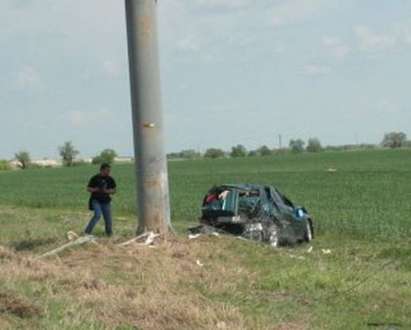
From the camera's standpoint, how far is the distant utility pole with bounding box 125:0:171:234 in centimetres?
1436

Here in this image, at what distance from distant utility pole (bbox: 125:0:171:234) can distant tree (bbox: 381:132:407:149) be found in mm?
138216

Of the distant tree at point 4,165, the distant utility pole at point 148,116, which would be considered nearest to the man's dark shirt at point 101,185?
the distant utility pole at point 148,116

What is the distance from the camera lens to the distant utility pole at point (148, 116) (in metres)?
14.4

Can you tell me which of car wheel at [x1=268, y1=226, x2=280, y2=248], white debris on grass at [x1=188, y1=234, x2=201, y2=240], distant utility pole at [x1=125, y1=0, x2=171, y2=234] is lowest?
car wheel at [x1=268, y1=226, x2=280, y2=248]

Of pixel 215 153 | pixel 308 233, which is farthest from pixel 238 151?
pixel 308 233

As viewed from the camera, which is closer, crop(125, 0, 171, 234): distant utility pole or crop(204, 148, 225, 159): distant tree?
crop(125, 0, 171, 234): distant utility pole

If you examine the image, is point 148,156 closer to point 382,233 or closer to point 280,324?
point 280,324

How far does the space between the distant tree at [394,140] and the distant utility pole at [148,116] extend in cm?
13822

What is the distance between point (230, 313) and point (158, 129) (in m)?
6.79

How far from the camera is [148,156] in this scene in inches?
571

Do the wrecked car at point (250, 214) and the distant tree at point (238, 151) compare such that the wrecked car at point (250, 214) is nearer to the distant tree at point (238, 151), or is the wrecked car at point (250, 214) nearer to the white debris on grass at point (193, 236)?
the white debris on grass at point (193, 236)

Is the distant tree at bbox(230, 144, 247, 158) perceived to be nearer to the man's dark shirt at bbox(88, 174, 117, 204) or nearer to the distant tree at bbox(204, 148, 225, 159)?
the distant tree at bbox(204, 148, 225, 159)

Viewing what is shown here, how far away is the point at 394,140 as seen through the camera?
496 ft

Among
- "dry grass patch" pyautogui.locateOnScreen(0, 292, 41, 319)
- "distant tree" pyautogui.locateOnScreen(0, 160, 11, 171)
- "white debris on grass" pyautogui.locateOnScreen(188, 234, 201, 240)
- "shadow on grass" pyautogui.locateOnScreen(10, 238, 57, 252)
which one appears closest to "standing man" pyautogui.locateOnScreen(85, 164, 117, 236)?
"shadow on grass" pyautogui.locateOnScreen(10, 238, 57, 252)
